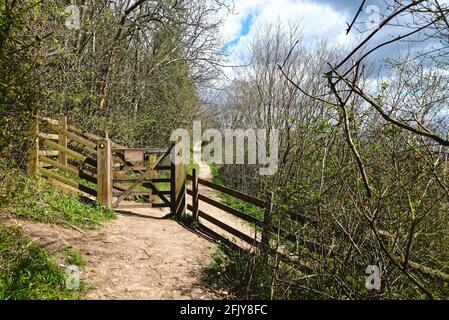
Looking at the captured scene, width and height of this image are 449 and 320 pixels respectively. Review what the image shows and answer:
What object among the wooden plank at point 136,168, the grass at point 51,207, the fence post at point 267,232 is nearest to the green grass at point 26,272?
the grass at point 51,207

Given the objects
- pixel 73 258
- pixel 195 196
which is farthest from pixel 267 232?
pixel 195 196

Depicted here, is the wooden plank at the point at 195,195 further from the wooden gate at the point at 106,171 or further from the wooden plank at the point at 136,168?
the wooden plank at the point at 136,168

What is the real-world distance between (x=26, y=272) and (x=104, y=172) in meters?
3.71

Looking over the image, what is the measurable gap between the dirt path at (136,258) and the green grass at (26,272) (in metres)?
0.34

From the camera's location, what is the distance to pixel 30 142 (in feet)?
Result: 14.9

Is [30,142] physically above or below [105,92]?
below

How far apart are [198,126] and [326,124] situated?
18.2 meters

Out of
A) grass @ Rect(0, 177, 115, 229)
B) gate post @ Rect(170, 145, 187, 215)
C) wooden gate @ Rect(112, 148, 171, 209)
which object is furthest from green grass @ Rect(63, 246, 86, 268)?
gate post @ Rect(170, 145, 187, 215)

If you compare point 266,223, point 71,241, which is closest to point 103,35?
point 71,241

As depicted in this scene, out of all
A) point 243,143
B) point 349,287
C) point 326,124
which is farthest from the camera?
point 243,143

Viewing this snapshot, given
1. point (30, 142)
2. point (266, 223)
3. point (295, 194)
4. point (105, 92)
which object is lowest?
point (266, 223)

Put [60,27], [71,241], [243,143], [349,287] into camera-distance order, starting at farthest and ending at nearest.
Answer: [243,143] → [60,27] → [71,241] → [349,287]

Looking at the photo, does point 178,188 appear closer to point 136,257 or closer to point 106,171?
point 106,171

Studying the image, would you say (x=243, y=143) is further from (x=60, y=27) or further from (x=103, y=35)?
(x=60, y=27)
